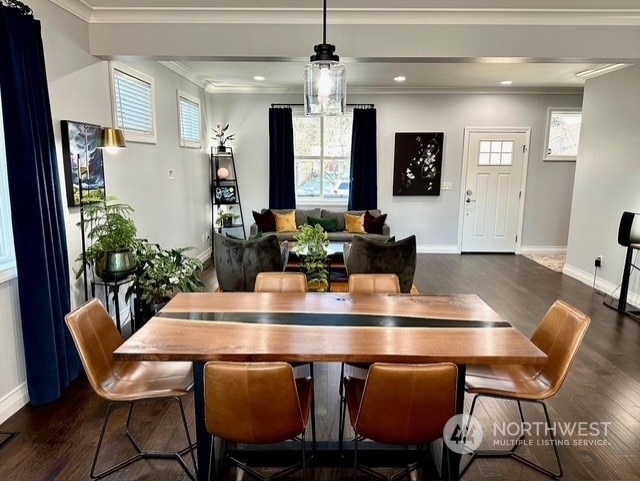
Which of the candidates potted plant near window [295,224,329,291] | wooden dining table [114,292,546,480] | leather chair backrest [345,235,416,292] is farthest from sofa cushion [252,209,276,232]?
wooden dining table [114,292,546,480]

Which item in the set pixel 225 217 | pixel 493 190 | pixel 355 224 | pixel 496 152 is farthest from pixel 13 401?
pixel 496 152

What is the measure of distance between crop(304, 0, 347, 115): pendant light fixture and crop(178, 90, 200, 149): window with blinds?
3679 millimetres

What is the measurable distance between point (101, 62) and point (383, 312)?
310 centimetres

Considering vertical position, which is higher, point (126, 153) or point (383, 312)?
point (126, 153)

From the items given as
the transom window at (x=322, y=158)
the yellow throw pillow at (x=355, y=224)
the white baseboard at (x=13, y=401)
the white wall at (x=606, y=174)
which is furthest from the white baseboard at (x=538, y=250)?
the white baseboard at (x=13, y=401)

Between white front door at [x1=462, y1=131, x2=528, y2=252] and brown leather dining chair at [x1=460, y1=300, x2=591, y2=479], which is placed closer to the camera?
brown leather dining chair at [x1=460, y1=300, x2=591, y2=479]

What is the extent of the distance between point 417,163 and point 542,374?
5.24 m

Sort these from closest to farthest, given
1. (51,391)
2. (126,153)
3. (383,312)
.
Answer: (383,312)
(51,391)
(126,153)

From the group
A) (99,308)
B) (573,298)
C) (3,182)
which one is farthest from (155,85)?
(573,298)

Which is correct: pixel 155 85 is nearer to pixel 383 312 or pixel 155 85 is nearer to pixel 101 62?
pixel 101 62

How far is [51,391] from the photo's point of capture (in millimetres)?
2623

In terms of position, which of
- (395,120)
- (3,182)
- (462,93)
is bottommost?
(3,182)

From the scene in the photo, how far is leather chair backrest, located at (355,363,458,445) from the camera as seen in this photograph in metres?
1.45

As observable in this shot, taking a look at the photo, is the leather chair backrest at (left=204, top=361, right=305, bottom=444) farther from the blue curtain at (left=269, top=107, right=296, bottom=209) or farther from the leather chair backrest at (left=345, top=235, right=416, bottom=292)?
the blue curtain at (left=269, top=107, right=296, bottom=209)
